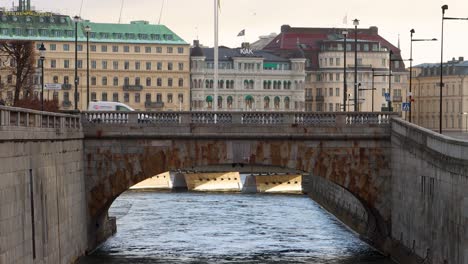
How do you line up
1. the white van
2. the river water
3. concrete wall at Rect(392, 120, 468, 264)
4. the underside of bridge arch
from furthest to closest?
the white van → the river water → the underside of bridge arch → concrete wall at Rect(392, 120, 468, 264)

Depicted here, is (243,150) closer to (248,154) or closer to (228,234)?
Answer: (248,154)

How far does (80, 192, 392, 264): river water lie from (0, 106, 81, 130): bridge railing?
22.0 feet

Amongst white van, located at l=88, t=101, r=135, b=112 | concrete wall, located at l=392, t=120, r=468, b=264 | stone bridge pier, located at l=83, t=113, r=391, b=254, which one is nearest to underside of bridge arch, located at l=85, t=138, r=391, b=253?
stone bridge pier, located at l=83, t=113, r=391, b=254

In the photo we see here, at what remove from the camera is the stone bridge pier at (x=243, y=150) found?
66375 mm

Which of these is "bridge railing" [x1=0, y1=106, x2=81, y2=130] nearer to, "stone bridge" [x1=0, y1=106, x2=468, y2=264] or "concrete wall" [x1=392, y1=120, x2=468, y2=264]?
"stone bridge" [x1=0, y1=106, x2=468, y2=264]

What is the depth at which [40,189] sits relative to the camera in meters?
52.8

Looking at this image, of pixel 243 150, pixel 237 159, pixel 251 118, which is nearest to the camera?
pixel 237 159

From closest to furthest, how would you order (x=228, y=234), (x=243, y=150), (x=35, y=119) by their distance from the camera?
(x=35, y=119) < (x=243, y=150) < (x=228, y=234)

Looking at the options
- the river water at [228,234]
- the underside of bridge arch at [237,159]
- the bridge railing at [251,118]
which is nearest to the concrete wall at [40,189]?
the underside of bridge arch at [237,159]

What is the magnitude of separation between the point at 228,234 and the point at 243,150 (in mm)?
14807

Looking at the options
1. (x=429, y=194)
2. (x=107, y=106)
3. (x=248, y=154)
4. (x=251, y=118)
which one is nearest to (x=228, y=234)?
(x=107, y=106)

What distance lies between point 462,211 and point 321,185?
56972mm

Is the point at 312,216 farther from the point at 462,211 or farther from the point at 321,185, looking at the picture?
the point at 462,211

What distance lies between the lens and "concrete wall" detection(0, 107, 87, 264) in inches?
A: 1811
